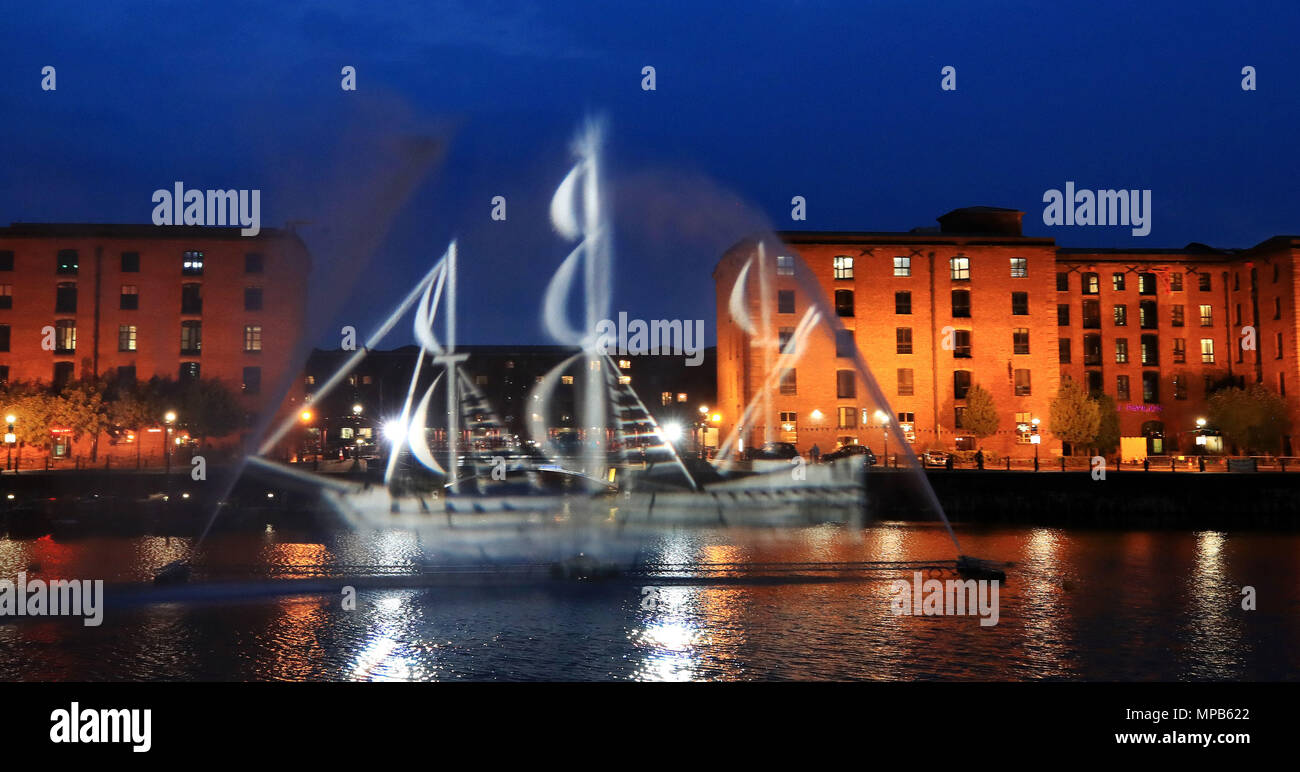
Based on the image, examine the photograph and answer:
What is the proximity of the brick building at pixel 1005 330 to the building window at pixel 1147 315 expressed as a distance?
106 mm

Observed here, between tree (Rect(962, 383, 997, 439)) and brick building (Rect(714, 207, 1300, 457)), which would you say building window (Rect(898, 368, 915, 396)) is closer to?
brick building (Rect(714, 207, 1300, 457))

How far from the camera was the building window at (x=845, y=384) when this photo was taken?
72875 millimetres

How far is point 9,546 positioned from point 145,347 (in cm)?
4374

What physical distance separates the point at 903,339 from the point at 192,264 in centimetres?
5141

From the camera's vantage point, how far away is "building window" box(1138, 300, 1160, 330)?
79312 mm

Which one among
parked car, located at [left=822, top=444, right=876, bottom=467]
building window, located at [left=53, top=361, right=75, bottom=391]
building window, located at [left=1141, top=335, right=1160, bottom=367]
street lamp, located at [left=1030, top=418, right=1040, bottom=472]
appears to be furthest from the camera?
building window, located at [left=1141, top=335, right=1160, bottom=367]

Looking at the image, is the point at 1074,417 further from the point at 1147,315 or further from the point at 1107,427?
the point at 1147,315

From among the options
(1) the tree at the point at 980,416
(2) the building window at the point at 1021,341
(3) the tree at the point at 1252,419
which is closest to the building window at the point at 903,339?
(1) the tree at the point at 980,416

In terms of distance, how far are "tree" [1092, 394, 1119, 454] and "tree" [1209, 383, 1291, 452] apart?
20.7 ft

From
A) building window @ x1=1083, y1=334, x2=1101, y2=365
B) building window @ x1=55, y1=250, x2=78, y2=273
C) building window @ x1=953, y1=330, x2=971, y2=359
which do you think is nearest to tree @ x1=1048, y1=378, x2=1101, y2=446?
building window @ x1=953, y1=330, x2=971, y2=359

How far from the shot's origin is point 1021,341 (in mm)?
74875

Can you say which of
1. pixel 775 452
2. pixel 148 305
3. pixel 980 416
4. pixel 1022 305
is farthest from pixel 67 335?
pixel 1022 305
